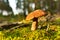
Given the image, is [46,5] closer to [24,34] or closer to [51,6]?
[51,6]

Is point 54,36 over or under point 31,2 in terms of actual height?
over

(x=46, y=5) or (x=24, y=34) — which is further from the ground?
(x=24, y=34)

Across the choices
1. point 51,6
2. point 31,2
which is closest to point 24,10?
point 31,2

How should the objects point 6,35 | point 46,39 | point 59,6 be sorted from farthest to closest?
point 59,6 < point 6,35 < point 46,39

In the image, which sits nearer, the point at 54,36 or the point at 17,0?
the point at 54,36

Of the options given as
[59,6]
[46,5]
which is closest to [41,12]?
[46,5]

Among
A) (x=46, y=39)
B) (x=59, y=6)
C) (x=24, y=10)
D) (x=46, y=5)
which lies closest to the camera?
(x=46, y=39)

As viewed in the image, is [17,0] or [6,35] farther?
[17,0]

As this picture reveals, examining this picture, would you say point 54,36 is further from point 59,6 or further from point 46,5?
point 59,6

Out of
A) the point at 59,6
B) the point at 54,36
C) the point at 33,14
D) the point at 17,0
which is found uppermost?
the point at 33,14
